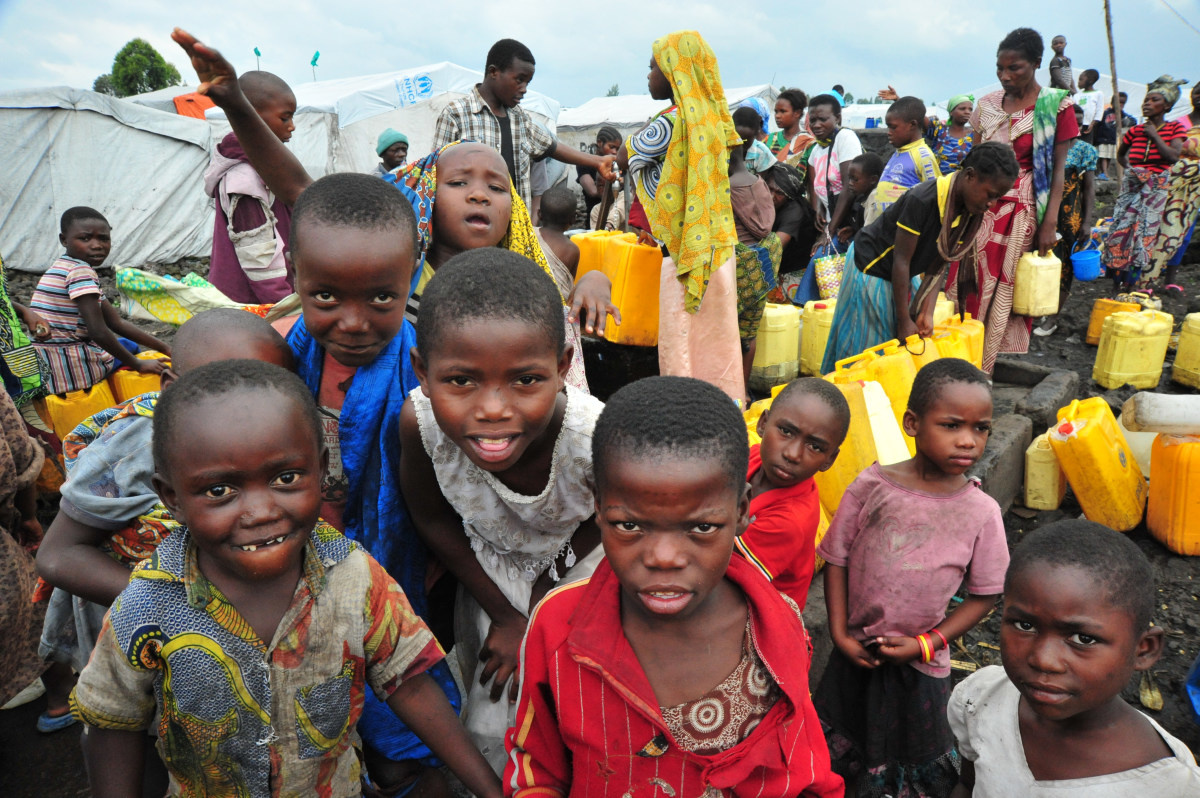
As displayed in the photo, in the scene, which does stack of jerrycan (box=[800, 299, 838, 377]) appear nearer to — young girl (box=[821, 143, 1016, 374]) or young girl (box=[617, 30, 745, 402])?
young girl (box=[821, 143, 1016, 374])

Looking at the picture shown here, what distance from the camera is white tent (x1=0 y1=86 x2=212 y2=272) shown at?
11180 millimetres

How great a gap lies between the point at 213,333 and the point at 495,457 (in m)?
0.80

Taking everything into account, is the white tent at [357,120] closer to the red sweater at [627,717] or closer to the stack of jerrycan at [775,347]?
the stack of jerrycan at [775,347]

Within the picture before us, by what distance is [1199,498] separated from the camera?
3.52 m

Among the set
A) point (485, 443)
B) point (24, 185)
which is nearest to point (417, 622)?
point (485, 443)

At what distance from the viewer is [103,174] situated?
12.0 meters

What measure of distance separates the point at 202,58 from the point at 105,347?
274cm

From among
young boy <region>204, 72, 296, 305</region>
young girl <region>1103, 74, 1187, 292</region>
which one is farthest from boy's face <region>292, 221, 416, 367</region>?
young girl <region>1103, 74, 1187, 292</region>

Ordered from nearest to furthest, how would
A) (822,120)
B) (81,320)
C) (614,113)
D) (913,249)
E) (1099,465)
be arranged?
(1099,465)
(81,320)
(913,249)
(822,120)
(614,113)

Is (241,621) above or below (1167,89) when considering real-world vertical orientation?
below

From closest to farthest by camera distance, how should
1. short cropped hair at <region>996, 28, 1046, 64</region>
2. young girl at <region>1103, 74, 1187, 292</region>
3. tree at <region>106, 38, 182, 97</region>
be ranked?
short cropped hair at <region>996, 28, 1046, 64</region>
young girl at <region>1103, 74, 1187, 292</region>
tree at <region>106, 38, 182, 97</region>

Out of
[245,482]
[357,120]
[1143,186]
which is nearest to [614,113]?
[357,120]

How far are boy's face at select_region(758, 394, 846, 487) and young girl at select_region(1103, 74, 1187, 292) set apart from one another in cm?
859

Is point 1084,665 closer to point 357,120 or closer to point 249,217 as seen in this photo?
point 249,217
